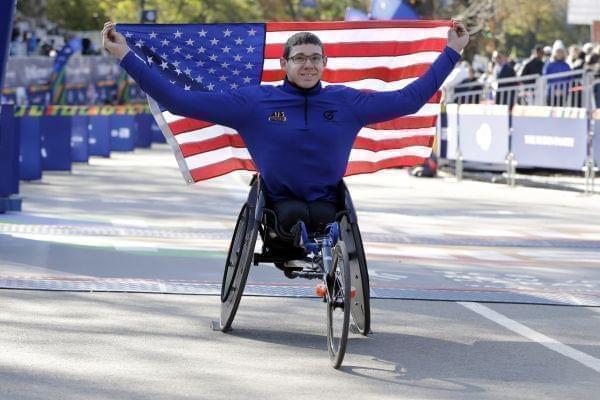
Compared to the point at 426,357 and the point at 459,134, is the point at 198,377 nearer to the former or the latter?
the point at 426,357

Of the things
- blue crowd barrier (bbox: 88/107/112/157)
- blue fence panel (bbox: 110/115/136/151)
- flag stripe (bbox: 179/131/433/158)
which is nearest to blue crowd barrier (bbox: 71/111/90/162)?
blue crowd barrier (bbox: 88/107/112/157)

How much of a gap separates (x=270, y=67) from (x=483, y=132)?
526 inches

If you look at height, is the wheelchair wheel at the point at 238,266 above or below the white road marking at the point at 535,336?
above

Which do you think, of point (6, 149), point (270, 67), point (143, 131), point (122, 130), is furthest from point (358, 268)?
point (143, 131)

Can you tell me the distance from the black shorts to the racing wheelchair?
0.04 metres

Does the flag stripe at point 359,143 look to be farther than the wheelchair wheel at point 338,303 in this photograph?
Yes

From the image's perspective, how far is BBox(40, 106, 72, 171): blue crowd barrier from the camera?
23438 mm

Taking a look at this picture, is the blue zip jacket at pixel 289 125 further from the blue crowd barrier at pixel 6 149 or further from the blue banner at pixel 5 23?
the blue crowd barrier at pixel 6 149

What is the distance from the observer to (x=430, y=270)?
40.2 feet

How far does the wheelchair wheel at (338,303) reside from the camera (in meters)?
7.57

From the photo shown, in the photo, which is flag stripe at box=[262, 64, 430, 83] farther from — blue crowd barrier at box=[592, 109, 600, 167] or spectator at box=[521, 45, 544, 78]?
spectator at box=[521, 45, 544, 78]

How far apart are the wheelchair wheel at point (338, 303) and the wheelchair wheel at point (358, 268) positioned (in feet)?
1.48

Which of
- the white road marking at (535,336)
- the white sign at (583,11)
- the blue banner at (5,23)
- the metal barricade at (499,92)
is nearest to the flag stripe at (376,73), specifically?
the white road marking at (535,336)

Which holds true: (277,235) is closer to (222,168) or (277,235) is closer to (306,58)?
(306,58)
